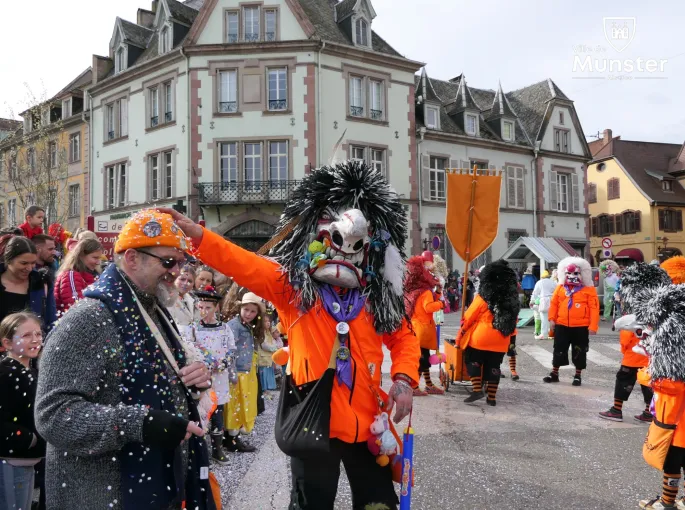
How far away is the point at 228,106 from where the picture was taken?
22109mm

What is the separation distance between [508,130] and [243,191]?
14921 mm

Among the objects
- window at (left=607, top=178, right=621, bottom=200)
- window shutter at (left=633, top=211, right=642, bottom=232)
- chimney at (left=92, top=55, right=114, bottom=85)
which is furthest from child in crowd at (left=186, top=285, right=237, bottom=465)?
window at (left=607, top=178, right=621, bottom=200)

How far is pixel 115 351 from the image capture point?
1.92m

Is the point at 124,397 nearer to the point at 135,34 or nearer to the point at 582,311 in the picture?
the point at 582,311

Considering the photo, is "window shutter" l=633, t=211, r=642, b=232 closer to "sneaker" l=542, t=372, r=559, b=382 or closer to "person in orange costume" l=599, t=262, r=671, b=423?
"sneaker" l=542, t=372, r=559, b=382

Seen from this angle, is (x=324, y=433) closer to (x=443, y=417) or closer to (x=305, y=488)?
(x=305, y=488)

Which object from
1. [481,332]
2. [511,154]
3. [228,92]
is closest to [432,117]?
[511,154]

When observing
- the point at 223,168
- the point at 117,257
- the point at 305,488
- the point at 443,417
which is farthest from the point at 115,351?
the point at 223,168

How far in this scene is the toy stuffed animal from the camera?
104 inches

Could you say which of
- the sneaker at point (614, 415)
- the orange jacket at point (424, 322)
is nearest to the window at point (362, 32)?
the orange jacket at point (424, 322)

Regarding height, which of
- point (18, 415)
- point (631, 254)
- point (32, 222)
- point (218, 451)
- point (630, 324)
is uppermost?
point (631, 254)

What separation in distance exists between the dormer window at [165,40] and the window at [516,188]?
16924 mm

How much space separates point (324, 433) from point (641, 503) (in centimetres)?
278

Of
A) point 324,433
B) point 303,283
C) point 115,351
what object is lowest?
point 324,433
